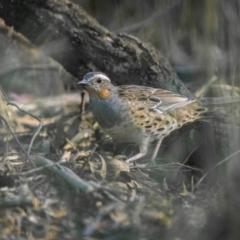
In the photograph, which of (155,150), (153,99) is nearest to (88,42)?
(153,99)

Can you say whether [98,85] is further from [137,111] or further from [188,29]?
[188,29]

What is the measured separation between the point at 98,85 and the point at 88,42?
293 mm

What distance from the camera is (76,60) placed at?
3084 millimetres

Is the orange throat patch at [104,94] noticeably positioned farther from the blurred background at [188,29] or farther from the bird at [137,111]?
the blurred background at [188,29]

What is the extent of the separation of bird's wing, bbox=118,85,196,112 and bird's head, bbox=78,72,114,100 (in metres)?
0.06

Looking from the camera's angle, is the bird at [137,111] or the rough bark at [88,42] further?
the rough bark at [88,42]

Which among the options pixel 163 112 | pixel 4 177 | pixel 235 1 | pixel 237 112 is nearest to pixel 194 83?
pixel 163 112

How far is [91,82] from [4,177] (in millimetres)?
595

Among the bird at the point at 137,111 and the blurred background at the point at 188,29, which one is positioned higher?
the blurred background at the point at 188,29

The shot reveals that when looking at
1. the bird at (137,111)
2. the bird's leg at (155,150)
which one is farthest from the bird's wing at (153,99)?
the bird's leg at (155,150)

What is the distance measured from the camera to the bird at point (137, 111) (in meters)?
2.81

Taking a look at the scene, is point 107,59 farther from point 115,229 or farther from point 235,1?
point 115,229

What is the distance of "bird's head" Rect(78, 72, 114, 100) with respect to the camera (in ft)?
9.16

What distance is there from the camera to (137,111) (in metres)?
2.85
